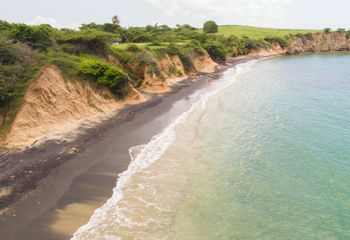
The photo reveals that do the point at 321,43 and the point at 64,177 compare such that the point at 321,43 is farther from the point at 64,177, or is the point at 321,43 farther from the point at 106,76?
the point at 64,177

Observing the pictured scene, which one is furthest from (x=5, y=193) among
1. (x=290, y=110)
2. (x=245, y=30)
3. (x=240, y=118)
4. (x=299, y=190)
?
(x=245, y=30)

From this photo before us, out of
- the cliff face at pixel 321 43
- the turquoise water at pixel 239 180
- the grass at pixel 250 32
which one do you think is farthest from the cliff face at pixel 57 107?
the cliff face at pixel 321 43

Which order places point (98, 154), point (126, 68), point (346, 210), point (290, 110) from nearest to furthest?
point (346, 210) → point (98, 154) → point (290, 110) → point (126, 68)

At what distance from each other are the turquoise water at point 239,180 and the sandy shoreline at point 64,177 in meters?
1.04

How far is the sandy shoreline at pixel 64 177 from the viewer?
47.7 feet

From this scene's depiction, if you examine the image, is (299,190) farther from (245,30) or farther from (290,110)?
(245,30)

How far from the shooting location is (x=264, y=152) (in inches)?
917

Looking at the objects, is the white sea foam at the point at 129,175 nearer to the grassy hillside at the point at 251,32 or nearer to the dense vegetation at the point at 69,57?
the dense vegetation at the point at 69,57

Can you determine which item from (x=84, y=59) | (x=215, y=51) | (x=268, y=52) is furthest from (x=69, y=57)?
(x=268, y=52)

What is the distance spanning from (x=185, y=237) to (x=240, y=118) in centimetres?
2024

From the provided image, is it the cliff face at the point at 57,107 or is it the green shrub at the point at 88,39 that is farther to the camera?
the green shrub at the point at 88,39

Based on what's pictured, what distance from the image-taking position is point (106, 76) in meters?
33.3

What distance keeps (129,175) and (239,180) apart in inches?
266

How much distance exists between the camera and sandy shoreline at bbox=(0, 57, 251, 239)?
1455 centimetres
